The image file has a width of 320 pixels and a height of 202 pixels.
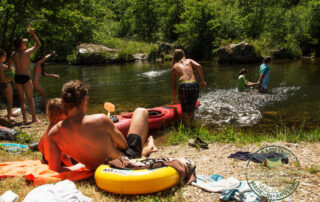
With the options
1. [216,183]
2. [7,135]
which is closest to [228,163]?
[216,183]

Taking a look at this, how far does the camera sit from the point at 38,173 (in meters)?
2.87

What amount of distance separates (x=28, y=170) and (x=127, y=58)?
907 inches

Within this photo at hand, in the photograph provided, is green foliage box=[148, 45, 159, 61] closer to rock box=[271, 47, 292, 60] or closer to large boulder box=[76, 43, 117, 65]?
large boulder box=[76, 43, 117, 65]

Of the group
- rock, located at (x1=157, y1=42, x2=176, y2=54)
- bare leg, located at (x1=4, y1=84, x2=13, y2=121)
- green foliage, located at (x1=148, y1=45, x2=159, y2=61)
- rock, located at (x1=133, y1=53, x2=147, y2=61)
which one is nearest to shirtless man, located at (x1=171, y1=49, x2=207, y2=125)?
bare leg, located at (x1=4, y1=84, x2=13, y2=121)

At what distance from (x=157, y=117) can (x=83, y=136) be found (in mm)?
3307

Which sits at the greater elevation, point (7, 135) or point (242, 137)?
point (7, 135)

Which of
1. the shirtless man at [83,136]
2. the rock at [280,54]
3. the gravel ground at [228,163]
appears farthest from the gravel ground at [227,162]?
the rock at [280,54]

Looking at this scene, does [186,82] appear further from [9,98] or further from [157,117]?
[9,98]

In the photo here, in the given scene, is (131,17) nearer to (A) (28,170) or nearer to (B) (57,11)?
(B) (57,11)

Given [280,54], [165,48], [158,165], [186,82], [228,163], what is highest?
[165,48]

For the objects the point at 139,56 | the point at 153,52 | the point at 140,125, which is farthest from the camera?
the point at 139,56

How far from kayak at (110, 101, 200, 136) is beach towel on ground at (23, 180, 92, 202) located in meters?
2.88

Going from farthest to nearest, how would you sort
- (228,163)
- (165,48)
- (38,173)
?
(165,48)
(228,163)
(38,173)

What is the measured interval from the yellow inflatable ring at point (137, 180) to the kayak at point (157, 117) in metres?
2.65
